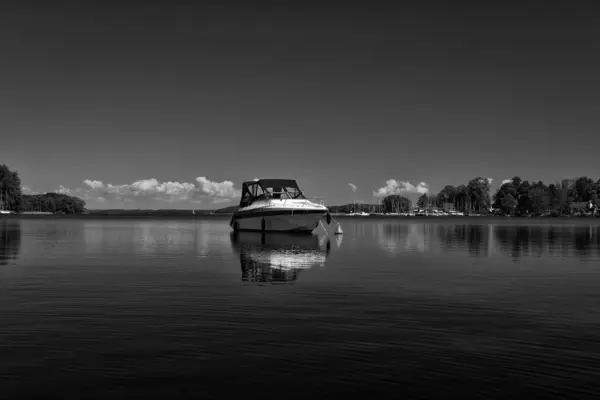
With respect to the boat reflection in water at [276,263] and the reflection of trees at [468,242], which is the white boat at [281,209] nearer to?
the reflection of trees at [468,242]

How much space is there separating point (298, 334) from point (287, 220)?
56107mm

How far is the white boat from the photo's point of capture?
227 feet

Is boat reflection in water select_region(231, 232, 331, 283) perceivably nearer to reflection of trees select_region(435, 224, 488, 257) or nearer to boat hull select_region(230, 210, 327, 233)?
reflection of trees select_region(435, 224, 488, 257)

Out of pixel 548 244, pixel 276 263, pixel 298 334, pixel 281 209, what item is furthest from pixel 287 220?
pixel 298 334

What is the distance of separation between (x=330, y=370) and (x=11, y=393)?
5887mm

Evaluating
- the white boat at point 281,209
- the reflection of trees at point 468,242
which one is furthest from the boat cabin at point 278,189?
the reflection of trees at point 468,242

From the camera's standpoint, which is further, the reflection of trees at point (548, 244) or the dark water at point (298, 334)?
the reflection of trees at point (548, 244)

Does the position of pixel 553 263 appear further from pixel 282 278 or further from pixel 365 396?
pixel 365 396

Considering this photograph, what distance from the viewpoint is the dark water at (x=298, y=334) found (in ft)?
34.0

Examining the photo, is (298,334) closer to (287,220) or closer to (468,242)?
(468,242)

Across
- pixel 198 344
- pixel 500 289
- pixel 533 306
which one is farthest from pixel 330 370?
pixel 500 289

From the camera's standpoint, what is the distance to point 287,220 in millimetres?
70438

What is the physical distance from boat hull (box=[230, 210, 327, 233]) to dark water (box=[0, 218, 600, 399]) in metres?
40.2

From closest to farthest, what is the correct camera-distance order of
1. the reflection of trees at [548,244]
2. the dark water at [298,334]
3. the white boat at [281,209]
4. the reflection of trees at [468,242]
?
1. the dark water at [298,334]
2. the reflection of trees at [548,244]
3. the reflection of trees at [468,242]
4. the white boat at [281,209]
